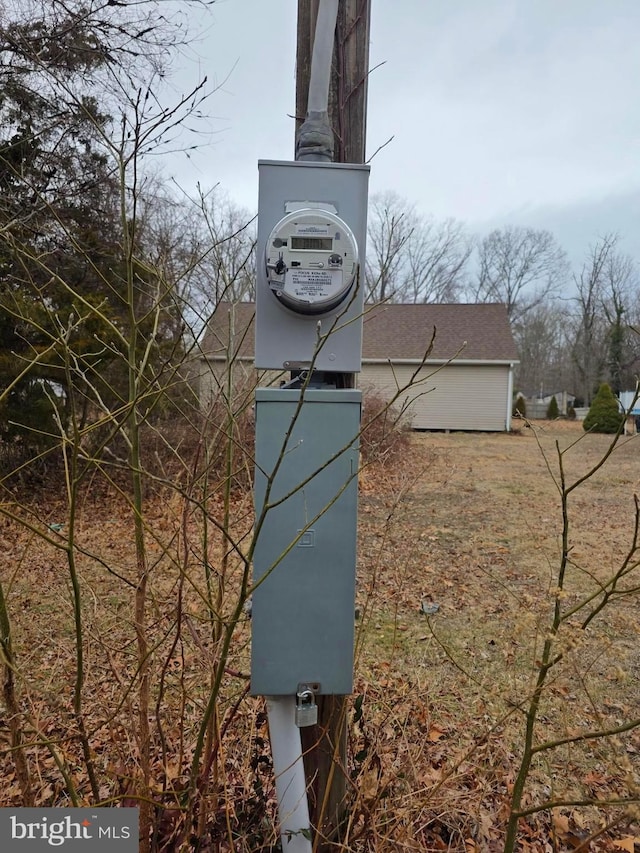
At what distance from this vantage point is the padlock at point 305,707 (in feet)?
4.29

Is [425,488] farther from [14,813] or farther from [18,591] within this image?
[14,813]

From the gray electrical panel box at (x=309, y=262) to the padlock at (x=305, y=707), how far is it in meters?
0.81

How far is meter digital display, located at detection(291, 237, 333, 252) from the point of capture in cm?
129

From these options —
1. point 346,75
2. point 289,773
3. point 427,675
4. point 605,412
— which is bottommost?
point 427,675

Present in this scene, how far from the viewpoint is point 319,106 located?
146cm

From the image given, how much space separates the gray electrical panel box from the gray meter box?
0.50 feet

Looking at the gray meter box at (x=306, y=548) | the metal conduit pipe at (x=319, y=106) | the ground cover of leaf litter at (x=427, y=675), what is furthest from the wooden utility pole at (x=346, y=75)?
the ground cover of leaf litter at (x=427, y=675)

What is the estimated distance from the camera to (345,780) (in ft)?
5.08

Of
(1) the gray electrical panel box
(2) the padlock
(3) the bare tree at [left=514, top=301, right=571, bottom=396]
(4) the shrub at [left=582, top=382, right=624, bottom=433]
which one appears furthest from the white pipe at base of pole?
(3) the bare tree at [left=514, top=301, right=571, bottom=396]

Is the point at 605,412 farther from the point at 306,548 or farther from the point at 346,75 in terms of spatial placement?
the point at 306,548

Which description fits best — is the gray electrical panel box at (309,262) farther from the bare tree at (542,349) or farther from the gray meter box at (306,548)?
the bare tree at (542,349)

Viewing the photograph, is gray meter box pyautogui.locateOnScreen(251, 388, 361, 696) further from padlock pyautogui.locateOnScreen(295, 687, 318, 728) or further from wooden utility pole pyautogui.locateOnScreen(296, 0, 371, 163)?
wooden utility pole pyautogui.locateOnScreen(296, 0, 371, 163)

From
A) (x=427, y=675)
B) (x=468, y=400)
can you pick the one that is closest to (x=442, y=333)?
(x=468, y=400)

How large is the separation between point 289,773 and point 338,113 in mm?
1852
